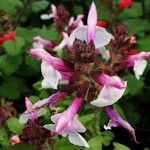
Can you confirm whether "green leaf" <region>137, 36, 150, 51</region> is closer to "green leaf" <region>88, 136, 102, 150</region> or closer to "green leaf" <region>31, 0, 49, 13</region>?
"green leaf" <region>31, 0, 49, 13</region>

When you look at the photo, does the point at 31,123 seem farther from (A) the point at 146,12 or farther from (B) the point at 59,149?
(A) the point at 146,12

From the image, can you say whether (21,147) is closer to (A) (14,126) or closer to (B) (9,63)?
(A) (14,126)

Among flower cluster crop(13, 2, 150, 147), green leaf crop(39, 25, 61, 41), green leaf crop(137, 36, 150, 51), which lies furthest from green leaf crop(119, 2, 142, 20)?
flower cluster crop(13, 2, 150, 147)

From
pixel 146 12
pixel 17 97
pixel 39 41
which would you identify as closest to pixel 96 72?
pixel 39 41

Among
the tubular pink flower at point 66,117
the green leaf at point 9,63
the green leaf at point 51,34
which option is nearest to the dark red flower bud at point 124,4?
the green leaf at point 51,34

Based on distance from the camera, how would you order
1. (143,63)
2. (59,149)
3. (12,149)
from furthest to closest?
(143,63) → (59,149) → (12,149)

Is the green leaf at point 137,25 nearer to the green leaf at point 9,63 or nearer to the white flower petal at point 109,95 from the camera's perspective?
the green leaf at point 9,63
